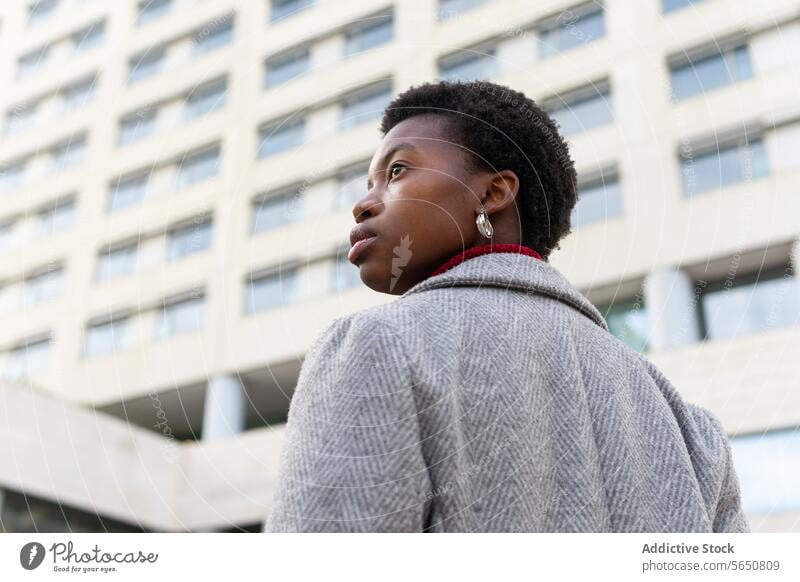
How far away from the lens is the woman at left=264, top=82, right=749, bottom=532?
3.15ft

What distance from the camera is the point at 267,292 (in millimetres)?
13883

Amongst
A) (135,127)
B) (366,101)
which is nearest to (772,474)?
(366,101)

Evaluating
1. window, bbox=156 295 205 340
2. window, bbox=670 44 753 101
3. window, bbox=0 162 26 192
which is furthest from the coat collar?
window, bbox=0 162 26 192

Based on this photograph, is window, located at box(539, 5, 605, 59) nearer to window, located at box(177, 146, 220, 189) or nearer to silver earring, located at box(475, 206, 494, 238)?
window, located at box(177, 146, 220, 189)

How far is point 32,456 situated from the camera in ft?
33.0

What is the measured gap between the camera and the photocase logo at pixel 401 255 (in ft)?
4.06

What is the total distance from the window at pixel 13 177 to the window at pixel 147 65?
230cm

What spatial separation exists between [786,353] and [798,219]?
1.43 metres
